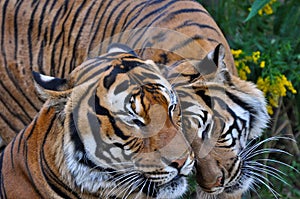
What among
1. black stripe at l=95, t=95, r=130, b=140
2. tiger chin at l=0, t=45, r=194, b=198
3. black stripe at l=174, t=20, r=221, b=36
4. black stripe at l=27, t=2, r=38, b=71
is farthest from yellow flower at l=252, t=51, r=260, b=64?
black stripe at l=95, t=95, r=130, b=140

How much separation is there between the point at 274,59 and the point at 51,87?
7.21ft

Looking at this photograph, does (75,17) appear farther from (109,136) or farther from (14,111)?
(109,136)

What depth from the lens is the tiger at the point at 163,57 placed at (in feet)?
10.6

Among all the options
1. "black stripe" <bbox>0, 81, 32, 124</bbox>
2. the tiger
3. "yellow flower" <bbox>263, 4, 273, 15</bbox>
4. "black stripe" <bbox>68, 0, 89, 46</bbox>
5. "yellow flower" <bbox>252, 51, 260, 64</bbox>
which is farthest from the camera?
"yellow flower" <bbox>263, 4, 273, 15</bbox>

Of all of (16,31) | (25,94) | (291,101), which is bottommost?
(291,101)

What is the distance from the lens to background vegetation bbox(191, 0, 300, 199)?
4.71 m

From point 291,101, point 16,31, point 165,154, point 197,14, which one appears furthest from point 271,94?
point 165,154

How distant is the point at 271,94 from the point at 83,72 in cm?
200

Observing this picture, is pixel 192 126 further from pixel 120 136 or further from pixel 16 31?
pixel 16 31

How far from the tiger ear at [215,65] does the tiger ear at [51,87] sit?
24.7 inches

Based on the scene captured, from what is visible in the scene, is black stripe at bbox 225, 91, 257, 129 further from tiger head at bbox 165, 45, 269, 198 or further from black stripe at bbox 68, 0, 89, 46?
black stripe at bbox 68, 0, 89, 46

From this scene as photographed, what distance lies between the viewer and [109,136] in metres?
2.94

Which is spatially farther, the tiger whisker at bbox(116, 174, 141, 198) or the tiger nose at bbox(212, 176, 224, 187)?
the tiger nose at bbox(212, 176, 224, 187)

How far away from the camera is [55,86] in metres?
2.97
